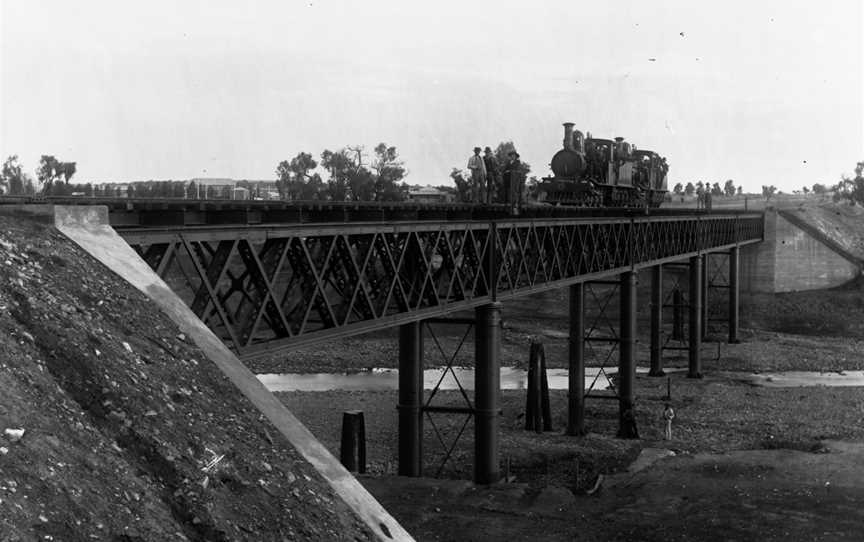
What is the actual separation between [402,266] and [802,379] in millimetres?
33670

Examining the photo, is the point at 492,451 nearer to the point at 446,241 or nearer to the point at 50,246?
the point at 446,241

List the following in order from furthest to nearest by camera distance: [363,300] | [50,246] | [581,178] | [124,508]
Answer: [581,178] → [363,300] → [50,246] → [124,508]

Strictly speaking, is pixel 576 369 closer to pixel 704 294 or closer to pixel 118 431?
pixel 118 431

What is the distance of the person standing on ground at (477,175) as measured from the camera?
28.4 metres

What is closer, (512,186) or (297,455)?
(297,455)

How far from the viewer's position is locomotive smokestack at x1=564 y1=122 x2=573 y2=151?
4334 cm

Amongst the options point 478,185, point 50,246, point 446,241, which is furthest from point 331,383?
point 50,246

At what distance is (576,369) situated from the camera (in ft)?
105

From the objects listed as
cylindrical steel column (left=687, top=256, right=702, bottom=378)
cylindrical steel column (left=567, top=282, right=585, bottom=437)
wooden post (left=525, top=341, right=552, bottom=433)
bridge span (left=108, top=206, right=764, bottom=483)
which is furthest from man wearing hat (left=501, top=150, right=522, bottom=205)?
cylindrical steel column (left=687, top=256, right=702, bottom=378)

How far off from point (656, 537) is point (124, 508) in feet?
43.2

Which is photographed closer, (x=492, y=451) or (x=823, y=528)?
(x=823, y=528)

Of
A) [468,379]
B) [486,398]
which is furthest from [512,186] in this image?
[468,379]

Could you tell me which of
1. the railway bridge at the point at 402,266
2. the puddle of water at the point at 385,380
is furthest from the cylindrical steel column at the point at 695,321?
the railway bridge at the point at 402,266

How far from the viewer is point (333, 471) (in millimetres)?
9219
